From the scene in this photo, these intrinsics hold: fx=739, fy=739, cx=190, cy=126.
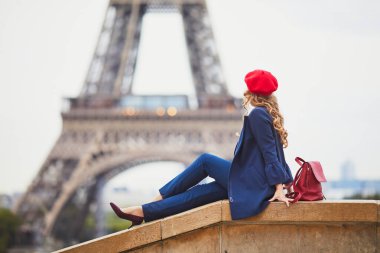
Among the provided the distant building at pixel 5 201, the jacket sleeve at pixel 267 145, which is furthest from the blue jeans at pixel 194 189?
the distant building at pixel 5 201

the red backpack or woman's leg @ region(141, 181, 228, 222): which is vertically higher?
the red backpack

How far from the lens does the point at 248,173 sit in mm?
5641

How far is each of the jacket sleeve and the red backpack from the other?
3.7 inches

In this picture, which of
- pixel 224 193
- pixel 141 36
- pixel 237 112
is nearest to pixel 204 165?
pixel 224 193

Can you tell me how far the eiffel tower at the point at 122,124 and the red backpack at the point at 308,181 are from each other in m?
23.8

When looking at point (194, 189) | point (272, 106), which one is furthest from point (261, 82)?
point (194, 189)

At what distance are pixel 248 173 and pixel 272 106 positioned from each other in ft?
1.84

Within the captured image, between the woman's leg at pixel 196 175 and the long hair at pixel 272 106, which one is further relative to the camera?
the woman's leg at pixel 196 175

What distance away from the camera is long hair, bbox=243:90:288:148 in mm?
5719

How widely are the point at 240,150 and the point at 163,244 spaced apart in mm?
954

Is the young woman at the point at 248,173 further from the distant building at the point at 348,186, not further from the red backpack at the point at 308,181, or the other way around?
the distant building at the point at 348,186

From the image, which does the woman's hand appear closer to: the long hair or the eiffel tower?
the long hair

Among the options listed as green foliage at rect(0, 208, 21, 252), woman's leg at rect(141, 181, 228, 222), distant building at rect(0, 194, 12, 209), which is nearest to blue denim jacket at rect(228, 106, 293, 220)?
woman's leg at rect(141, 181, 228, 222)

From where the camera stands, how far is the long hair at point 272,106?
572 centimetres
